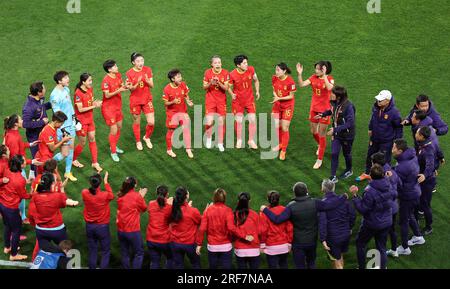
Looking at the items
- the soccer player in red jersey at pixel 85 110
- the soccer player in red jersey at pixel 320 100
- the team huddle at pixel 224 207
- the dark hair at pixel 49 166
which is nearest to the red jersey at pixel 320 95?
the soccer player in red jersey at pixel 320 100

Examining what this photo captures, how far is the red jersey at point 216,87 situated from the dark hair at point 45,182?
171 inches

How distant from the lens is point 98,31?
17.8 metres

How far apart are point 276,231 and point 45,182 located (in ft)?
10.6

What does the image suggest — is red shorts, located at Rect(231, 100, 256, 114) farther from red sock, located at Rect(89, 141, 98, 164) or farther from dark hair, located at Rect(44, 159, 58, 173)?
dark hair, located at Rect(44, 159, 58, 173)

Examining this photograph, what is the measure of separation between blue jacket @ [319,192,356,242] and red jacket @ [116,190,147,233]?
8.30ft

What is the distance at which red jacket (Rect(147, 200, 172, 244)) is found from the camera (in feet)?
Result: 33.6

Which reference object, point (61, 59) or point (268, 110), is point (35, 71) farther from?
point (268, 110)

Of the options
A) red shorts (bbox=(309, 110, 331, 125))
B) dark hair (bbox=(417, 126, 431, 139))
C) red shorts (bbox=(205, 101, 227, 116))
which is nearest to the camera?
dark hair (bbox=(417, 126, 431, 139))

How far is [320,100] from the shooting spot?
13.5m

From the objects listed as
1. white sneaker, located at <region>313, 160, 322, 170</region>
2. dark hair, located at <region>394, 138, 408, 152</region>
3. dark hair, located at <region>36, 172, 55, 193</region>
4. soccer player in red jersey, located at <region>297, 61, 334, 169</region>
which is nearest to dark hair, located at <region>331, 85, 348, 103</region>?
soccer player in red jersey, located at <region>297, 61, 334, 169</region>

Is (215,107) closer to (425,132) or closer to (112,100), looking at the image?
(112,100)

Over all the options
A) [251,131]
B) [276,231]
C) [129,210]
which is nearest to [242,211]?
[276,231]

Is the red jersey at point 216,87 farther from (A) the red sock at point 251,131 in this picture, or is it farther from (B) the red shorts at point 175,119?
(A) the red sock at point 251,131

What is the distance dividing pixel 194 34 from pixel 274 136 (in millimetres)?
4448
